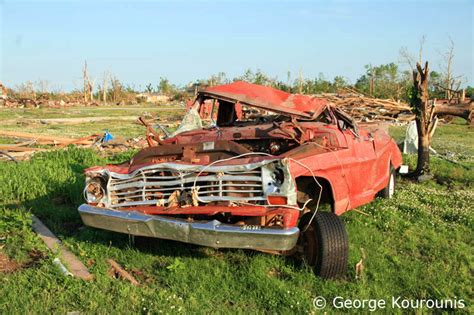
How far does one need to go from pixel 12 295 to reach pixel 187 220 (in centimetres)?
153

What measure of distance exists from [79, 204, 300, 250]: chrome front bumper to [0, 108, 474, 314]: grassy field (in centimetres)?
41

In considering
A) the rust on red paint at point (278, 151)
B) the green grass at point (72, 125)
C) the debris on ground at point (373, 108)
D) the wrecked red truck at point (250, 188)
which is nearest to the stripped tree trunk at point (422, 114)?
the rust on red paint at point (278, 151)

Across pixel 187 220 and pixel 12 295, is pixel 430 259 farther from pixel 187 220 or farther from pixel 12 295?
pixel 12 295

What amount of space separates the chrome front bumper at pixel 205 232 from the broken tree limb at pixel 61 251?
19.5 inches

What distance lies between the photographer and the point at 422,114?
31.0 ft

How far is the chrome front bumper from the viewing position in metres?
4.06

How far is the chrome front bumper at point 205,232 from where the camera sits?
4.06m

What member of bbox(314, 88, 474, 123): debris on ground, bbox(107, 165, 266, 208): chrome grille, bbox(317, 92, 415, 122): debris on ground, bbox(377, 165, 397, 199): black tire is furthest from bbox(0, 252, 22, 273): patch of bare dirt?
bbox(317, 92, 415, 122): debris on ground

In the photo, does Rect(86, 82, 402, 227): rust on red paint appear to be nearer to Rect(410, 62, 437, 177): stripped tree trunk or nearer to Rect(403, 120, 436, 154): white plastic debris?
Rect(410, 62, 437, 177): stripped tree trunk

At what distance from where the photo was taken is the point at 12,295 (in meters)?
4.04

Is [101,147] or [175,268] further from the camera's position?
[101,147]

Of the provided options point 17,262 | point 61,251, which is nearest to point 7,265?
point 17,262

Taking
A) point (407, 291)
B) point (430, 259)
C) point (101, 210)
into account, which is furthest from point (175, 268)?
point (430, 259)

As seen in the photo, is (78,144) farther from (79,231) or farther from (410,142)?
(410,142)
